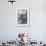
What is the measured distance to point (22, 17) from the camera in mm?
4887

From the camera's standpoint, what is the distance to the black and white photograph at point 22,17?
4.85 meters

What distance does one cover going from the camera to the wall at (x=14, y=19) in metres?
4.82

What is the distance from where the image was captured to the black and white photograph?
4852mm

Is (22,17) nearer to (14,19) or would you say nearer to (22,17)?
(22,17)

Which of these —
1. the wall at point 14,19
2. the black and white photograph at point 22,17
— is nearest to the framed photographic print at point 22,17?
the black and white photograph at point 22,17

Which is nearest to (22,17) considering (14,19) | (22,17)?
(22,17)

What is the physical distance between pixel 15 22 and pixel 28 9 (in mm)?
695

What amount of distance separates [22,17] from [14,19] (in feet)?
1.03

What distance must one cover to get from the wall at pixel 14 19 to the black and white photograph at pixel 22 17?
0.15 metres

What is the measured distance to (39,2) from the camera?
4852mm

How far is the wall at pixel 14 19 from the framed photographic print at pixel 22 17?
0.11 meters

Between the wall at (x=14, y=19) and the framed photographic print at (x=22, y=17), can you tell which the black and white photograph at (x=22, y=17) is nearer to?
the framed photographic print at (x=22, y=17)

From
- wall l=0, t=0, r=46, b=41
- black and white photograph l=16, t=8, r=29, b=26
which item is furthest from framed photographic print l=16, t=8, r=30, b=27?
wall l=0, t=0, r=46, b=41

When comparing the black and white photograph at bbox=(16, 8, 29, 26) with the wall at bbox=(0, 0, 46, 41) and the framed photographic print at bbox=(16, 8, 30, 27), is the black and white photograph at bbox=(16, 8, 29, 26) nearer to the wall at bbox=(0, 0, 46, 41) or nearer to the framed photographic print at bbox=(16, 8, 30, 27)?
the framed photographic print at bbox=(16, 8, 30, 27)
